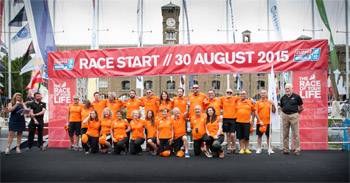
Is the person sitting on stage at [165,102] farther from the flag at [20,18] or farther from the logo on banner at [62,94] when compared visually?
the flag at [20,18]

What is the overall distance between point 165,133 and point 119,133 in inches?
49.5

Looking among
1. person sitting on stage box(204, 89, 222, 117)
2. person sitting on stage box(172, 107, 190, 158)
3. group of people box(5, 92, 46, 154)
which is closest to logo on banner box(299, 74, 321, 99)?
person sitting on stage box(204, 89, 222, 117)

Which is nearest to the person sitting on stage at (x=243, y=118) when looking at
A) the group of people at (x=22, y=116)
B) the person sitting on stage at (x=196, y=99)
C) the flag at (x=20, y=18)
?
the person sitting on stage at (x=196, y=99)

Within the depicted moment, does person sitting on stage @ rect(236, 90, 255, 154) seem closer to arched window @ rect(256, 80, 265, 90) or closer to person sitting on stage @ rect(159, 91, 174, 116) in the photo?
person sitting on stage @ rect(159, 91, 174, 116)

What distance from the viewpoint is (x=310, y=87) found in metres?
10.4

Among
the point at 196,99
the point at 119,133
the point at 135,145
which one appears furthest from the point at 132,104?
the point at 196,99

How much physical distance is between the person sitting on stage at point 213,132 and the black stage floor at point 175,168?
33 cm

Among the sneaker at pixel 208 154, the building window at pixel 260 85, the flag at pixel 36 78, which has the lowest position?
the sneaker at pixel 208 154

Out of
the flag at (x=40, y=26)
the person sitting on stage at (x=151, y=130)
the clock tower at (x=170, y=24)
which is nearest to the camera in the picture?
the person sitting on stage at (x=151, y=130)

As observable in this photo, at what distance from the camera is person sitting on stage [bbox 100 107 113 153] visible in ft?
33.8

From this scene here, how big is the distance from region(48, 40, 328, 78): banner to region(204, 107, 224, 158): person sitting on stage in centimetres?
160

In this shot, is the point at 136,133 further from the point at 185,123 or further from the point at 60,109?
the point at 60,109

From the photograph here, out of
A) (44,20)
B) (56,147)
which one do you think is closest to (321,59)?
(56,147)

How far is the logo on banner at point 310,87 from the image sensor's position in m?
10.4
